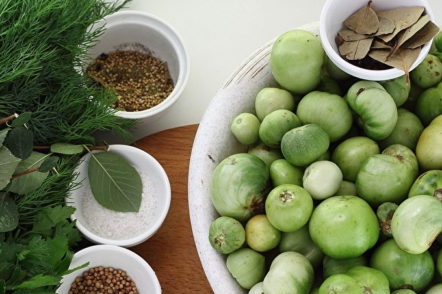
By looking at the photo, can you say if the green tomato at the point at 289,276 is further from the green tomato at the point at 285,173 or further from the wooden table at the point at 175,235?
the wooden table at the point at 175,235

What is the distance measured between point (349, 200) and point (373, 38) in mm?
184

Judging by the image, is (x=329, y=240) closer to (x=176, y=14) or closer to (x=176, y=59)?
(x=176, y=59)

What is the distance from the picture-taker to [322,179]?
662mm

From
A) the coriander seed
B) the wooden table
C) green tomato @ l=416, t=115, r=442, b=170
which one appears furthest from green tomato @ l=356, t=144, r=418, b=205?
the coriander seed

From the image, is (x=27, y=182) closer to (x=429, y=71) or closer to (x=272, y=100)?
(x=272, y=100)

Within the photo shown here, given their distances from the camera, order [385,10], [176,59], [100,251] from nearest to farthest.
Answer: [385,10]
[100,251]
[176,59]

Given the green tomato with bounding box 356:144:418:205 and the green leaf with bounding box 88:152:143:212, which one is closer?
the green tomato with bounding box 356:144:418:205

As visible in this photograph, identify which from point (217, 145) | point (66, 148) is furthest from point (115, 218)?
point (217, 145)

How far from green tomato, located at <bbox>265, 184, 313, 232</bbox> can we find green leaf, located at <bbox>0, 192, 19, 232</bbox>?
1.01 ft

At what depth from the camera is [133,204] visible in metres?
0.92

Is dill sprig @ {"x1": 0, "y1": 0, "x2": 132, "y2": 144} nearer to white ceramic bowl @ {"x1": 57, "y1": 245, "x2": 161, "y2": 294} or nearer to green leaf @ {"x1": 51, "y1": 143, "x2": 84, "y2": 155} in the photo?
green leaf @ {"x1": 51, "y1": 143, "x2": 84, "y2": 155}

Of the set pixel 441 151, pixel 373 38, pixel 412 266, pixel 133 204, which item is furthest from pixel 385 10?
pixel 133 204

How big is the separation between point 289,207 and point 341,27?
232mm

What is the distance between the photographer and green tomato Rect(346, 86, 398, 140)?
2.20 ft
